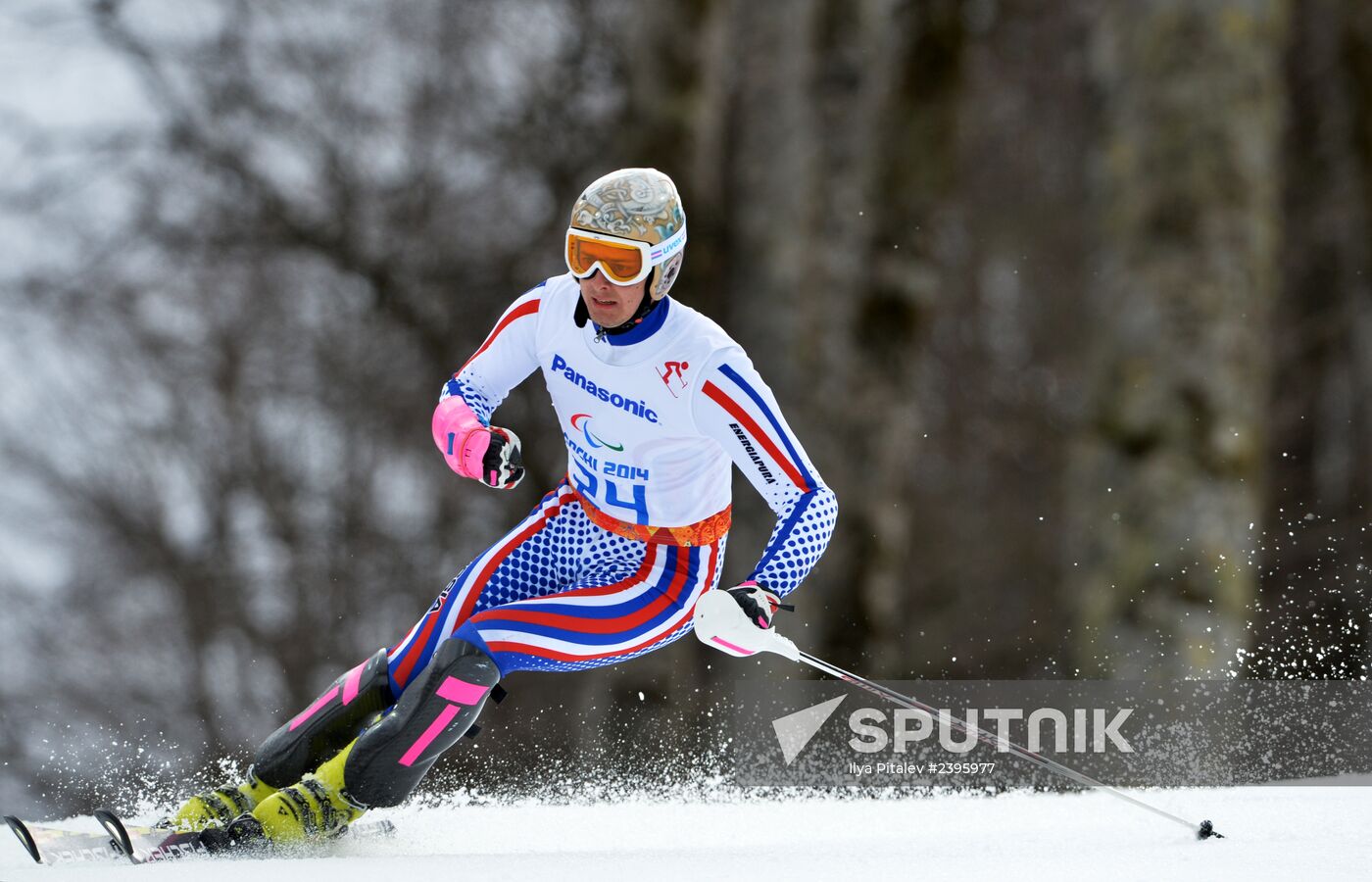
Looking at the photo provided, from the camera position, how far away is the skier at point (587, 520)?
416 centimetres

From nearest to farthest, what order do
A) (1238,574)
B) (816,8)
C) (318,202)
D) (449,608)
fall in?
(449,608), (1238,574), (816,8), (318,202)

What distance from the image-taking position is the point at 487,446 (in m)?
4.16

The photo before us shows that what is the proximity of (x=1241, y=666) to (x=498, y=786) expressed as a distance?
12.6 ft

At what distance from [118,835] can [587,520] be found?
1613mm

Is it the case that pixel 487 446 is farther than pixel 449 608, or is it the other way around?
pixel 449 608

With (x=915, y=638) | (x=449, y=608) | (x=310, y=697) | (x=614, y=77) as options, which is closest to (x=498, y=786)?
(x=449, y=608)

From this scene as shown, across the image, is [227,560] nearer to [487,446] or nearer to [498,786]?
[498,786]

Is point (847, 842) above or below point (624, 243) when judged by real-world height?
below

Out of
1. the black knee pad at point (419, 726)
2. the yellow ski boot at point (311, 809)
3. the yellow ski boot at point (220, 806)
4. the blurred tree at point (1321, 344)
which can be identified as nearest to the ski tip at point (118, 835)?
the yellow ski boot at point (220, 806)

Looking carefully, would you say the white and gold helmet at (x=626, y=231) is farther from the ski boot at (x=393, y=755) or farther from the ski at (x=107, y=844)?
the ski at (x=107, y=844)

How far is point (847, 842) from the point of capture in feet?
14.7

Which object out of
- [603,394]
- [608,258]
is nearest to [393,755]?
[603,394]

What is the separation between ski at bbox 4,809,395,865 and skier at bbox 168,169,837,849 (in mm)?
80

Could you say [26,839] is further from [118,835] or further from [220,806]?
[220,806]
